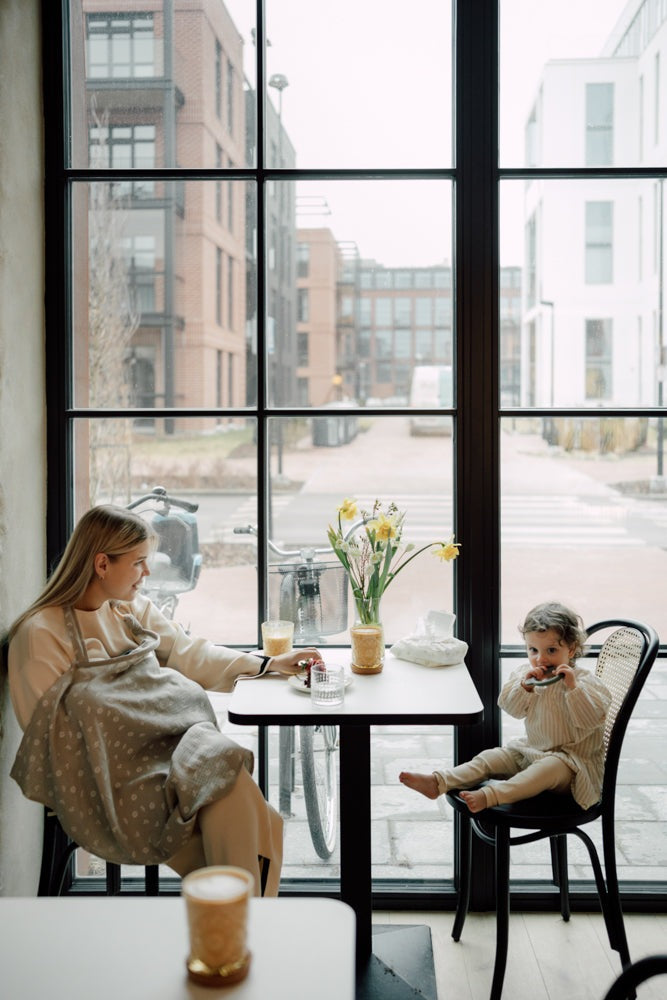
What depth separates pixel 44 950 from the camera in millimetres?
1121

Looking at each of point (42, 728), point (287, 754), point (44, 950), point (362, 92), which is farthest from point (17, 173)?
point (44, 950)

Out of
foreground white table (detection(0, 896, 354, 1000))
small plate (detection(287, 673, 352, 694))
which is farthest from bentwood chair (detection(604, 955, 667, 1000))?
small plate (detection(287, 673, 352, 694))

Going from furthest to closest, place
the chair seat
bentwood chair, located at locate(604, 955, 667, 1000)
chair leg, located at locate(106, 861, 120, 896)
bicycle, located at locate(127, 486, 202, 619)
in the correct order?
bicycle, located at locate(127, 486, 202, 619) → chair leg, located at locate(106, 861, 120, 896) → the chair seat → bentwood chair, located at locate(604, 955, 667, 1000)

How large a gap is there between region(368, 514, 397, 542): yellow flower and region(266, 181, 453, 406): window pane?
15.6 inches

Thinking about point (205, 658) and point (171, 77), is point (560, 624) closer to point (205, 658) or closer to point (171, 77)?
point (205, 658)

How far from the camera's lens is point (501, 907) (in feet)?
7.21

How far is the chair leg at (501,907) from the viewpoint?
2.19m

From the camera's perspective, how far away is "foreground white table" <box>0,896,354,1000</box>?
3.39ft

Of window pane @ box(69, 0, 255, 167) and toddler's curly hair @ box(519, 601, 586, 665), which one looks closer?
toddler's curly hair @ box(519, 601, 586, 665)

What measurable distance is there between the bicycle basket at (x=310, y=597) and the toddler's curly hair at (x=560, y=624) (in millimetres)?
565

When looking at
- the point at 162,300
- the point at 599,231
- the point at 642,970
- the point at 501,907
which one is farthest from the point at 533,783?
the point at 162,300

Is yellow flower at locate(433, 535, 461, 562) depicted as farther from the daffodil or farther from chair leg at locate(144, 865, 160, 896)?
chair leg at locate(144, 865, 160, 896)

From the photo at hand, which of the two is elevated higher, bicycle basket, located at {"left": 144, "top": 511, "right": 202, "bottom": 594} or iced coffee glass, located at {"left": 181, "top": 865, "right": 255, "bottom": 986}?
bicycle basket, located at {"left": 144, "top": 511, "right": 202, "bottom": 594}

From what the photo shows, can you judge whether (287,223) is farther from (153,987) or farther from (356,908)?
(153,987)
